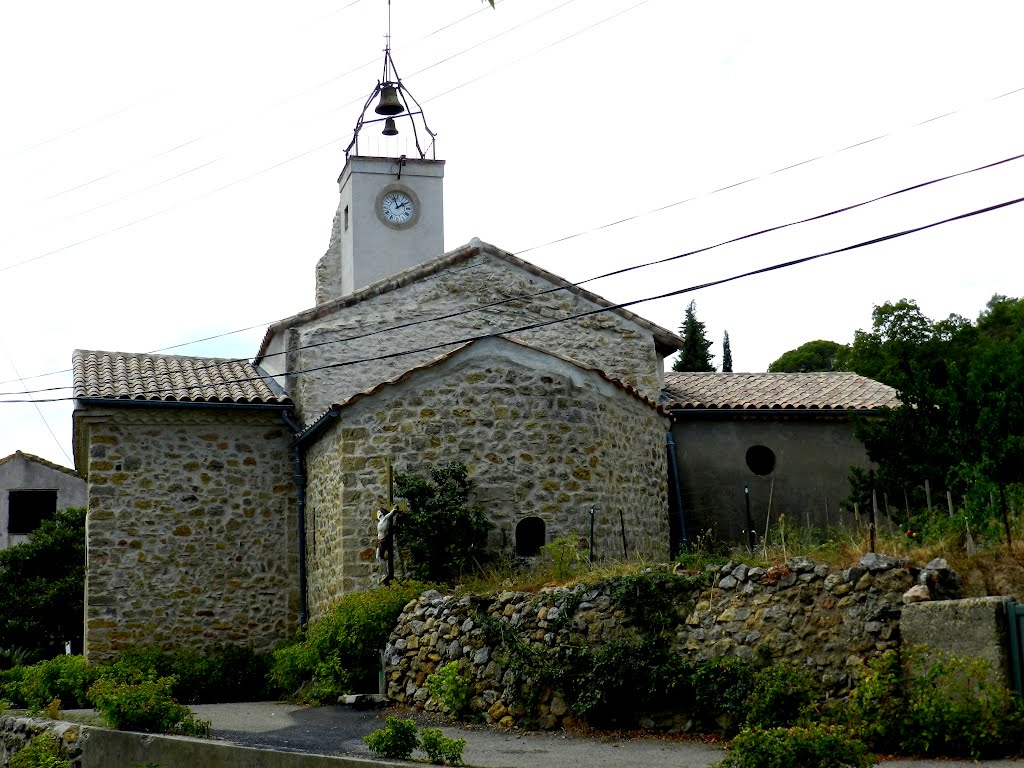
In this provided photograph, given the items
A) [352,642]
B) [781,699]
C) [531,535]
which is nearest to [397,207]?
[531,535]

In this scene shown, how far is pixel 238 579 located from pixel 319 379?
3.75 metres

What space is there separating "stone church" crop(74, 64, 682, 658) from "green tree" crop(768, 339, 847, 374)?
26871 millimetres

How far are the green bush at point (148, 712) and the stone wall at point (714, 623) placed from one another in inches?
109

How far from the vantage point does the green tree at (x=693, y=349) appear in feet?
134

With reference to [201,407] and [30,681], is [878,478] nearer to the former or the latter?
[201,407]

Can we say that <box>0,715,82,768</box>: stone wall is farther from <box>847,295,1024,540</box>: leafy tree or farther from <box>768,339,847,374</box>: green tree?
<box>768,339,847,374</box>: green tree

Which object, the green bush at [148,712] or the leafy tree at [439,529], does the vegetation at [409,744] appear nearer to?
the green bush at [148,712]

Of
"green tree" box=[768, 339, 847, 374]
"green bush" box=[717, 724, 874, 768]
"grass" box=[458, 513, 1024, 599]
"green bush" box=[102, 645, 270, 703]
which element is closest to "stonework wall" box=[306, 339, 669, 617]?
"grass" box=[458, 513, 1024, 599]

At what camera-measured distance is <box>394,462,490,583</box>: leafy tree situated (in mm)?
16234

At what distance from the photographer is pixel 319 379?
65.8ft

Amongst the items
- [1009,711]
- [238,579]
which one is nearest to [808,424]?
[238,579]

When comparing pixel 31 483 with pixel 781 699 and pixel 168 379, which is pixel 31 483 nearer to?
pixel 168 379

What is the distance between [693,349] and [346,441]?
25889mm

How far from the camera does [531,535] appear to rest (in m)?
17.0
